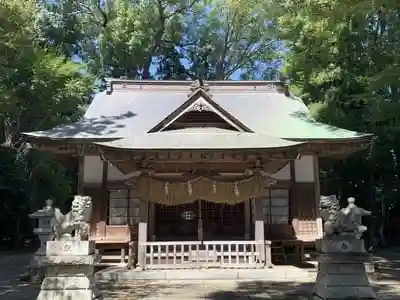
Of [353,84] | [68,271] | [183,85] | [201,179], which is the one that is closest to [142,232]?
[201,179]

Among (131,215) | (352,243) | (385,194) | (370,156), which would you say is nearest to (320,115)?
(370,156)

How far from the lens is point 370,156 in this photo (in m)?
20.6

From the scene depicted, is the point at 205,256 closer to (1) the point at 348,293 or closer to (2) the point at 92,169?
(2) the point at 92,169

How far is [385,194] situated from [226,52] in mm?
17583

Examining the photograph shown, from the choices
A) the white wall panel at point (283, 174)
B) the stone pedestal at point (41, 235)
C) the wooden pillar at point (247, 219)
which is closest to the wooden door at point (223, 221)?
the wooden pillar at point (247, 219)

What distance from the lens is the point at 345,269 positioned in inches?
327

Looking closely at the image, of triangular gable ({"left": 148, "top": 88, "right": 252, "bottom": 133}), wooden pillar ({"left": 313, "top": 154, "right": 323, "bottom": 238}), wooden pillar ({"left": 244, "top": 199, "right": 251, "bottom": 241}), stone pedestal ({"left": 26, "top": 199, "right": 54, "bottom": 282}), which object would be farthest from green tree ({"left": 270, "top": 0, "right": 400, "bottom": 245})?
stone pedestal ({"left": 26, "top": 199, "right": 54, "bottom": 282})

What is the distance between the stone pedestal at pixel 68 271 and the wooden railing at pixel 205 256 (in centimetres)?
513

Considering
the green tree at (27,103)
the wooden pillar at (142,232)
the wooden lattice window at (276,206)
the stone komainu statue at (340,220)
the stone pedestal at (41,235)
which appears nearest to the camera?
the stone komainu statue at (340,220)

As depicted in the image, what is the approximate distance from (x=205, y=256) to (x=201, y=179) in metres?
2.37

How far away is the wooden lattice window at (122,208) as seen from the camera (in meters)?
15.6

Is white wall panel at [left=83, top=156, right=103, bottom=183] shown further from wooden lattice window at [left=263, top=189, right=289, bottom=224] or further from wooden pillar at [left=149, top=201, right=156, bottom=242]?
wooden lattice window at [left=263, top=189, right=289, bottom=224]

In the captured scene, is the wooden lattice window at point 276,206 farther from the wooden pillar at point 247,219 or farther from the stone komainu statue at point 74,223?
the stone komainu statue at point 74,223

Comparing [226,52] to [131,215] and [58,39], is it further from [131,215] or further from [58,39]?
[131,215]
